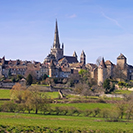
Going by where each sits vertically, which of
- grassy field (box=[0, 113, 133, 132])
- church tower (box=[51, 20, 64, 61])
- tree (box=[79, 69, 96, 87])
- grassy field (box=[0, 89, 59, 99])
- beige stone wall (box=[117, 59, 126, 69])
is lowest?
grassy field (box=[0, 113, 133, 132])

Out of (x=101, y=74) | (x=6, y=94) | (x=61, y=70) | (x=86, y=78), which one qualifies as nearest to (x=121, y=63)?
(x=101, y=74)

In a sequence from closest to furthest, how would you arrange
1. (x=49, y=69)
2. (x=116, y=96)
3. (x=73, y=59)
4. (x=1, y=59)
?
1. (x=116, y=96)
2. (x=49, y=69)
3. (x=1, y=59)
4. (x=73, y=59)

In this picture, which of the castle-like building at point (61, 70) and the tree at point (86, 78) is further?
the castle-like building at point (61, 70)

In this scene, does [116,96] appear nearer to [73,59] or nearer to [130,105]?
[130,105]

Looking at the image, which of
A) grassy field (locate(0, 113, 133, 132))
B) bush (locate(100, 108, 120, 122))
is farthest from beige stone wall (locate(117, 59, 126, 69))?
grassy field (locate(0, 113, 133, 132))

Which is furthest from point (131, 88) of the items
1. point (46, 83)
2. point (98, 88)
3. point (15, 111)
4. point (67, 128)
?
point (67, 128)

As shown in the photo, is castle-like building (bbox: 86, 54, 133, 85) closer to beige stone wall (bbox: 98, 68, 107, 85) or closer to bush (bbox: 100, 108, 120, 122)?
beige stone wall (bbox: 98, 68, 107, 85)

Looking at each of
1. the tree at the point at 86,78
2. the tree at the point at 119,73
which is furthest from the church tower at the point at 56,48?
the tree at the point at 119,73

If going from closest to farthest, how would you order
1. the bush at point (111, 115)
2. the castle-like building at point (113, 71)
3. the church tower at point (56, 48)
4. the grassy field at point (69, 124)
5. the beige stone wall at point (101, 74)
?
1. the grassy field at point (69, 124)
2. the bush at point (111, 115)
3. the beige stone wall at point (101, 74)
4. the castle-like building at point (113, 71)
5. the church tower at point (56, 48)

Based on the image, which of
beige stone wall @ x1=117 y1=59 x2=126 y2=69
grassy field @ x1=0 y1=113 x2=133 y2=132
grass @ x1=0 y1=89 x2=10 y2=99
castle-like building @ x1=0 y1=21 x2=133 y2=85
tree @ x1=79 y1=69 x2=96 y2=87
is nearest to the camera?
grassy field @ x1=0 y1=113 x2=133 y2=132

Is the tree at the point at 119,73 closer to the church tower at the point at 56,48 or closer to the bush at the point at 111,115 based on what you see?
the church tower at the point at 56,48

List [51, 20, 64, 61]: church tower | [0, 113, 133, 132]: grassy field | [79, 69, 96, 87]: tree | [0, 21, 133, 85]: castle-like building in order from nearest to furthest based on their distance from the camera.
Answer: [0, 113, 133, 132]: grassy field
[79, 69, 96, 87]: tree
[0, 21, 133, 85]: castle-like building
[51, 20, 64, 61]: church tower

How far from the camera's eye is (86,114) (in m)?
40.4

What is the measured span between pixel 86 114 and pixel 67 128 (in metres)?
14.4
